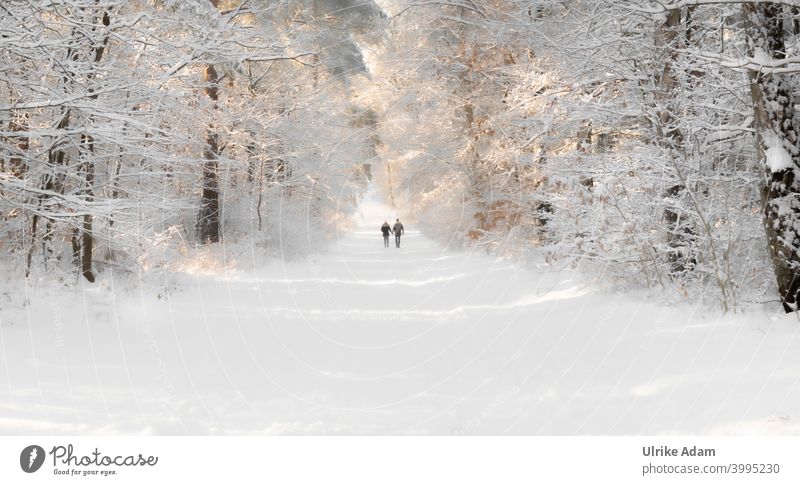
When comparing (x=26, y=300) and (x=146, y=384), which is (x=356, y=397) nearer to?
(x=146, y=384)

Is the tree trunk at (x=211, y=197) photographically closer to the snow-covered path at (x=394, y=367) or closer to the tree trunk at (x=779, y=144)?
the snow-covered path at (x=394, y=367)

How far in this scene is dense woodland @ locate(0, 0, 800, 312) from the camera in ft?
22.2

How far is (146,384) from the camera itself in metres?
6.57

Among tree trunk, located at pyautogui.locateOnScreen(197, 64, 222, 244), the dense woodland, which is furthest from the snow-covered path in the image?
tree trunk, located at pyautogui.locateOnScreen(197, 64, 222, 244)

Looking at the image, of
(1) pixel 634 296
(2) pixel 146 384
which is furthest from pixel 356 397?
(1) pixel 634 296

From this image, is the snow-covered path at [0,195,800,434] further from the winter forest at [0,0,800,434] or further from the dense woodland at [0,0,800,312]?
the dense woodland at [0,0,800,312]

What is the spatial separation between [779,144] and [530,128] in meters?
7.13

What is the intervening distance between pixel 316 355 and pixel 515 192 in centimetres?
1063

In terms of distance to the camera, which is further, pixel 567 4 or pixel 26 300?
pixel 567 4

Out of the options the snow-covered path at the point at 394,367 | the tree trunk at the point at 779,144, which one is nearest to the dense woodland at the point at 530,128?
the tree trunk at the point at 779,144

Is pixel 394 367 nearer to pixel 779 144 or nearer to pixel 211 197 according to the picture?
pixel 779 144

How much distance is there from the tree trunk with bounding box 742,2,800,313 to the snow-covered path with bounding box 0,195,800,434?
2.00ft

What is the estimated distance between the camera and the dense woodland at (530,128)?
266 inches

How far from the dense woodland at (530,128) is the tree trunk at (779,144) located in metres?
0.02
